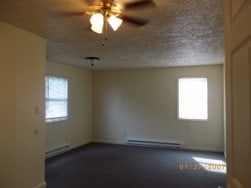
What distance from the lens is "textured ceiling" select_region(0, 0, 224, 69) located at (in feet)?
7.41

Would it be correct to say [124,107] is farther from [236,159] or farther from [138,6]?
[236,159]

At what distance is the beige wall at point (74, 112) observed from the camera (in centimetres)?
547

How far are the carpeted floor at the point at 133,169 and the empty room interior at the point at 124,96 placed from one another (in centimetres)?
2

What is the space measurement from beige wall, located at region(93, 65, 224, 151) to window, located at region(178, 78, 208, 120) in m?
0.14

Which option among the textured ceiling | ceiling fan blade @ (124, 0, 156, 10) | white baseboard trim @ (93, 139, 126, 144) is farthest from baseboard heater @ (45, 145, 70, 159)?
ceiling fan blade @ (124, 0, 156, 10)

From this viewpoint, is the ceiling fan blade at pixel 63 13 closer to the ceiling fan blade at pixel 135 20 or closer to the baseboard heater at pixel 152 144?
the ceiling fan blade at pixel 135 20

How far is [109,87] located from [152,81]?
4.69ft

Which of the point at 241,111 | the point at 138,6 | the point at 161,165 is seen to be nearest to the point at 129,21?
the point at 138,6

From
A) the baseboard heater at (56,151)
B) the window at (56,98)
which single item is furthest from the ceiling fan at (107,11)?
the baseboard heater at (56,151)

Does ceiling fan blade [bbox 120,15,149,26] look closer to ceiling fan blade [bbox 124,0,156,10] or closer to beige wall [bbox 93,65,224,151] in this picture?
ceiling fan blade [bbox 124,0,156,10]

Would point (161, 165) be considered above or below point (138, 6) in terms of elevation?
below

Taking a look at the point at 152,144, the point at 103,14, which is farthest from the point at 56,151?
the point at 103,14

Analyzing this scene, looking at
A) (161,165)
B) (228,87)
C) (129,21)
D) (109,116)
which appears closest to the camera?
(228,87)

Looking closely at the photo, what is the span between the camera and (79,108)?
662cm
